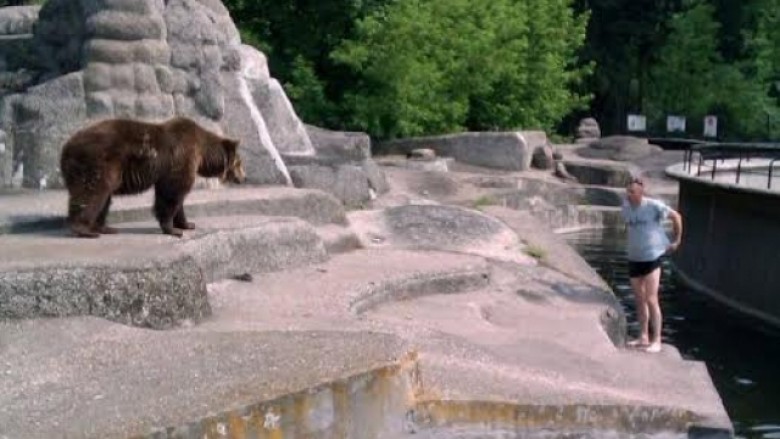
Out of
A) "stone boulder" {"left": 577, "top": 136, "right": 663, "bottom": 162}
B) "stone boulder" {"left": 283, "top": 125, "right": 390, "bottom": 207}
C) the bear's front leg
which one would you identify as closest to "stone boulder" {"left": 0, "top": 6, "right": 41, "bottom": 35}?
"stone boulder" {"left": 283, "top": 125, "right": 390, "bottom": 207}

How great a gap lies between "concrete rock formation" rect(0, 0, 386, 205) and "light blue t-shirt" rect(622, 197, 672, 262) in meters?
4.10

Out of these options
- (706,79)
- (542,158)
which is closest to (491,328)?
(542,158)

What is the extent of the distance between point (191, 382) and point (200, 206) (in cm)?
528

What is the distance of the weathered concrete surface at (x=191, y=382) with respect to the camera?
20.9 ft

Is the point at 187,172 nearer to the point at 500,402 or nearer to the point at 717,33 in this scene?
the point at 500,402

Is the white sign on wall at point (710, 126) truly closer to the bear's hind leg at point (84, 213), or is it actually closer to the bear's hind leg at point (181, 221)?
the bear's hind leg at point (181, 221)

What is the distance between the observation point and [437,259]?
42.9 feet

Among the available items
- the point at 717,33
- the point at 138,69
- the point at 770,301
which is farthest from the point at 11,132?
the point at 717,33

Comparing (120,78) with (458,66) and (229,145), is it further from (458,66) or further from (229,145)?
(458,66)

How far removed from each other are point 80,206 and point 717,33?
144ft

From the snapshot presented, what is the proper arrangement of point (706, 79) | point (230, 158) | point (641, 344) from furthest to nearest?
point (706, 79) < point (641, 344) < point (230, 158)

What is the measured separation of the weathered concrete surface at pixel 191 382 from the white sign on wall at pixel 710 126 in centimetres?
3897

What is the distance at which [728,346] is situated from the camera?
1689 cm

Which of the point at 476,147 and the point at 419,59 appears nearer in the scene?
the point at 476,147
